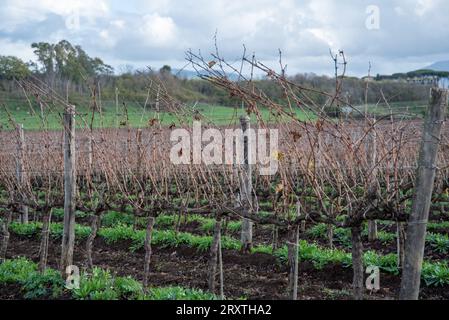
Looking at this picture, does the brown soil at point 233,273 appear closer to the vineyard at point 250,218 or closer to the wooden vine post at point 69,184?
the vineyard at point 250,218

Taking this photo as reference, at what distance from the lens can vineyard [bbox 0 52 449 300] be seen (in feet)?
13.5

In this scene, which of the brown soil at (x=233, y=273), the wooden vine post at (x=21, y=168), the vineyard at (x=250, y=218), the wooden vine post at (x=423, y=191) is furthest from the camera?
the wooden vine post at (x=21, y=168)

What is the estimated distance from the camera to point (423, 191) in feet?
12.8

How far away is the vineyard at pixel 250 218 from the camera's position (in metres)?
4.10

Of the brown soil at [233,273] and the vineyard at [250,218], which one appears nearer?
the vineyard at [250,218]

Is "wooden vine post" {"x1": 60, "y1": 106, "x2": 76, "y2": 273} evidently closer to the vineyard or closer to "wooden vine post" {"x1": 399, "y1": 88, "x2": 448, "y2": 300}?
the vineyard

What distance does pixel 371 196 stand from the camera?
4254mm

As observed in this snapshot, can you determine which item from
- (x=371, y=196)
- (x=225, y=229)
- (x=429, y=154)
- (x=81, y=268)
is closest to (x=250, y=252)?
(x=225, y=229)

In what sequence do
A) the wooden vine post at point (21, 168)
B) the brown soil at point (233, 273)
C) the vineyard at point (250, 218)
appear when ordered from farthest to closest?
the wooden vine post at point (21, 168), the brown soil at point (233, 273), the vineyard at point (250, 218)

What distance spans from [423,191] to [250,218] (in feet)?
5.63

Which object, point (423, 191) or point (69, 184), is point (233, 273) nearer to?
point (69, 184)

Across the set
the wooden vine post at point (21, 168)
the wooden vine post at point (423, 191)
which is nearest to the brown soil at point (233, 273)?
the wooden vine post at point (21, 168)
